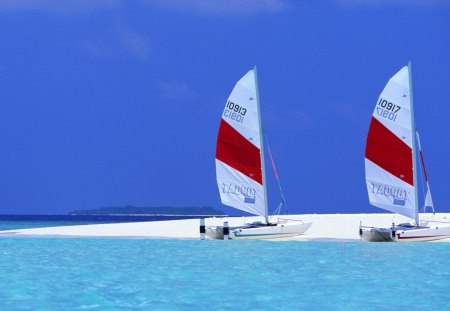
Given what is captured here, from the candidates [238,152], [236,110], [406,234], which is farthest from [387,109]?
[238,152]

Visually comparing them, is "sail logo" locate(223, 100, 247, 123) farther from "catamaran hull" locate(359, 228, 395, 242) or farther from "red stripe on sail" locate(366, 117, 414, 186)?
"catamaran hull" locate(359, 228, 395, 242)

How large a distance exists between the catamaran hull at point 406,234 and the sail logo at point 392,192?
2216 millimetres

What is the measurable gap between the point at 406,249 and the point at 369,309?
15874 mm

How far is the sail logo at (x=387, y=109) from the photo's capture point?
3775 centimetres

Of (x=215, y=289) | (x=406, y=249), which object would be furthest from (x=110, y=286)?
(x=406, y=249)

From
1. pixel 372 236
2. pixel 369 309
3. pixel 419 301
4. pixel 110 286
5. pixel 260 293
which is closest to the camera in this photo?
pixel 369 309

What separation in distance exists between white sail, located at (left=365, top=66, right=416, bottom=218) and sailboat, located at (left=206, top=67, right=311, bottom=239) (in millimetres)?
4061

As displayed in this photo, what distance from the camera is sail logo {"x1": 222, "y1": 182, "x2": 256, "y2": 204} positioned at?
40.4 m

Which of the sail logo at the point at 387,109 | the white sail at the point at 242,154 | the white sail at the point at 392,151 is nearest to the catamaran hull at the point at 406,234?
the white sail at the point at 392,151

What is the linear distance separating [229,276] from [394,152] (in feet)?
55.2

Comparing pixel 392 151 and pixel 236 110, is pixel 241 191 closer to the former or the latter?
pixel 236 110

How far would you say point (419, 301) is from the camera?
18.8 meters

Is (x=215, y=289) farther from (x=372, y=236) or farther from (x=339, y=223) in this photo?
(x=339, y=223)

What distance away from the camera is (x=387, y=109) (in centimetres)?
3778
